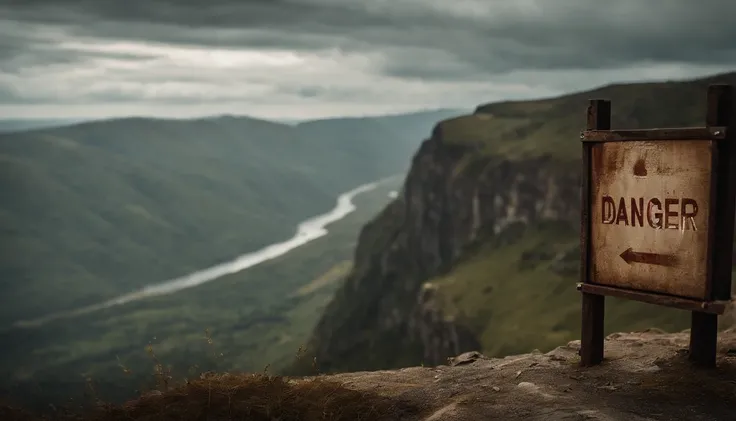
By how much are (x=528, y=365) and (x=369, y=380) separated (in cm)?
380

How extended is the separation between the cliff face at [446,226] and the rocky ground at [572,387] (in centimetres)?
10679

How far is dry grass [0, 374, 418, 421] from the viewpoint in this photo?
40.5 ft

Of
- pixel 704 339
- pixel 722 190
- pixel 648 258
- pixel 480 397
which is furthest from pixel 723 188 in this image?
pixel 480 397

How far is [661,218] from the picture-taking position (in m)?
14.2

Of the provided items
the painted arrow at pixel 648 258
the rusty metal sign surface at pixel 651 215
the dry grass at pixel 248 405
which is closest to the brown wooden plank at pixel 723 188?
the rusty metal sign surface at pixel 651 215

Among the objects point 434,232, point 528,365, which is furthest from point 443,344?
point 528,365

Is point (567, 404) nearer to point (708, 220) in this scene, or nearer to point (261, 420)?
point (708, 220)

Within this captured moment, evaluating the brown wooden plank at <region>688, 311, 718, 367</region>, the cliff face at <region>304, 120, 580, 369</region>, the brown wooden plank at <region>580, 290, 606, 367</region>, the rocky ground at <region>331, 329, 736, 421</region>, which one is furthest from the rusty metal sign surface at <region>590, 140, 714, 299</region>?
the cliff face at <region>304, 120, 580, 369</region>

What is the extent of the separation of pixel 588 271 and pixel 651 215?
1.95 metres

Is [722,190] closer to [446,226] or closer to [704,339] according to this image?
[704,339]

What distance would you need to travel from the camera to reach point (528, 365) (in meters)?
Answer: 16.2

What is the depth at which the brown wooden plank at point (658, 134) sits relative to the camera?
13.4 metres

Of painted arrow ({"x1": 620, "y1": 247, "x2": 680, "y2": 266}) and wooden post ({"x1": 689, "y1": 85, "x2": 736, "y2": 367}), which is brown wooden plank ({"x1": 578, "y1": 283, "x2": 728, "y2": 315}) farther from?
painted arrow ({"x1": 620, "y1": 247, "x2": 680, "y2": 266})

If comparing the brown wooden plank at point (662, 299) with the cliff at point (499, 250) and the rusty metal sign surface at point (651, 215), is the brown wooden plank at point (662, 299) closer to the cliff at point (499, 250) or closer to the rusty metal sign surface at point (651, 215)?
the rusty metal sign surface at point (651, 215)
